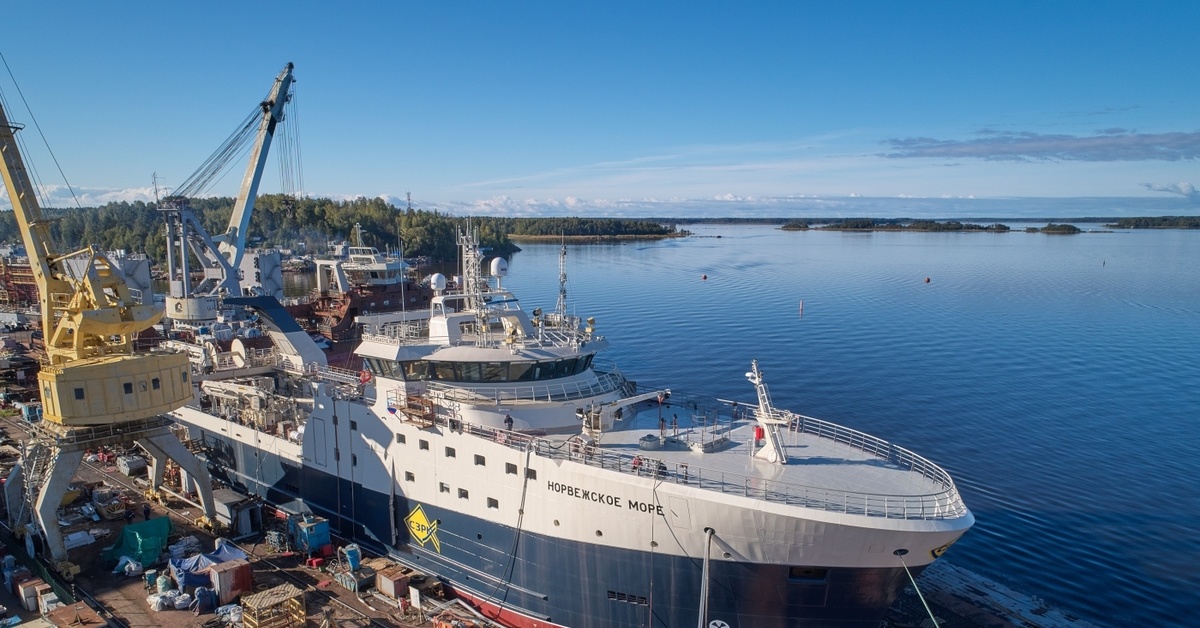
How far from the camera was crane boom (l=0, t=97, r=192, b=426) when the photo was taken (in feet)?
62.9

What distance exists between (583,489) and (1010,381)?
117 ft

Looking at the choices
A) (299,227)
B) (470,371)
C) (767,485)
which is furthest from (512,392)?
(299,227)

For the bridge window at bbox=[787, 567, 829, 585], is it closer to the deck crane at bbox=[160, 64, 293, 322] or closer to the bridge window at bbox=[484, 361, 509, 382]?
the bridge window at bbox=[484, 361, 509, 382]

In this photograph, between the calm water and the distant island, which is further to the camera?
the distant island

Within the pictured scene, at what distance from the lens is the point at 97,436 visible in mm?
20250

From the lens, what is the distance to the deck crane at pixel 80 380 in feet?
62.8

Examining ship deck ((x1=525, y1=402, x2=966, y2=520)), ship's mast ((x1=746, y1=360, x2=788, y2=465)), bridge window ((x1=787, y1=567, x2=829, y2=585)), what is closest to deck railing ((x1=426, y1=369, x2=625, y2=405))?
ship deck ((x1=525, y1=402, x2=966, y2=520))

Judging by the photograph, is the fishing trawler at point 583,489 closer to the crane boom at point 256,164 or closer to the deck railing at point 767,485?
the deck railing at point 767,485

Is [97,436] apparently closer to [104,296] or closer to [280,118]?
[104,296]

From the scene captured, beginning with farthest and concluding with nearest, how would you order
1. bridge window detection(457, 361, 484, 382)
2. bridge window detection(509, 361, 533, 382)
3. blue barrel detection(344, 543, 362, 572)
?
blue barrel detection(344, 543, 362, 572), bridge window detection(457, 361, 484, 382), bridge window detection(509, 361, 533, 382)

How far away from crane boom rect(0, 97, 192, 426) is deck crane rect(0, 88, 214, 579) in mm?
25

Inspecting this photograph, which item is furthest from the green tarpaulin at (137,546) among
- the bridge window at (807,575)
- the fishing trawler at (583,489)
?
the bridge window at (807,575)

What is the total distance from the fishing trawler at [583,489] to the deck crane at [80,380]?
3.90 m

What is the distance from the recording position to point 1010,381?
40.2 m
